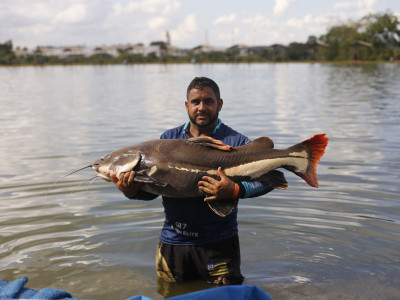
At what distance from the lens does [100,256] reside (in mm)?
5961

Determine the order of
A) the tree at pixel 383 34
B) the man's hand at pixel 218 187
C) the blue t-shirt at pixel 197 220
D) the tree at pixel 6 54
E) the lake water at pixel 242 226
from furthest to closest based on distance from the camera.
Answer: the tree at pixel 6 54 → the tree at pixel 383 34 → the lake water at pixel 242 226 → the blue t-shirt at pixel 197 220 → the man's hand at pixel 218 187

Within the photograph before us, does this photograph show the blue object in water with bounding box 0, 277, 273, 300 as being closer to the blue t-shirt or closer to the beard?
the blue t-shirt

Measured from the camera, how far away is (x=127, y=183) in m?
3.88

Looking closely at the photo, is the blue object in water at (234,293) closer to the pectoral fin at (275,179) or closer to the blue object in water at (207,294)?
the blue object in water at (207,294)

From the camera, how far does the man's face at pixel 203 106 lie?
414cm

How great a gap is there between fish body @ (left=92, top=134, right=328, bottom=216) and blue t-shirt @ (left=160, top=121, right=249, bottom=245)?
218 millimetres

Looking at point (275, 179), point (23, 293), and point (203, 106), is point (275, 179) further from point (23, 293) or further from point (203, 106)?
point (23, 293)

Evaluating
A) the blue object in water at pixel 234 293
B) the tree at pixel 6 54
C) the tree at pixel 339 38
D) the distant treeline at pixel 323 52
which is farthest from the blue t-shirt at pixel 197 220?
the tree at pixel 6 54

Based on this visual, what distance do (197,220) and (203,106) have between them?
0.95 metres

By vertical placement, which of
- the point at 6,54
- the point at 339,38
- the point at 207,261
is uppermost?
the point at 6,54

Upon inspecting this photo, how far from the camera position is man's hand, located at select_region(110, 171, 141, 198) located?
387cm

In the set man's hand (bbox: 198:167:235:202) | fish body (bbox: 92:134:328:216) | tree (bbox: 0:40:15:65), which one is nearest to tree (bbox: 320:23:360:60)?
tree (bbox: 0:40:15:65)

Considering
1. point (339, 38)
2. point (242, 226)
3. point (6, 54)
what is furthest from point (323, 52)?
point (242, 226)

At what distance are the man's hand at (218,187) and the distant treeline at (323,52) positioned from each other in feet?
285
